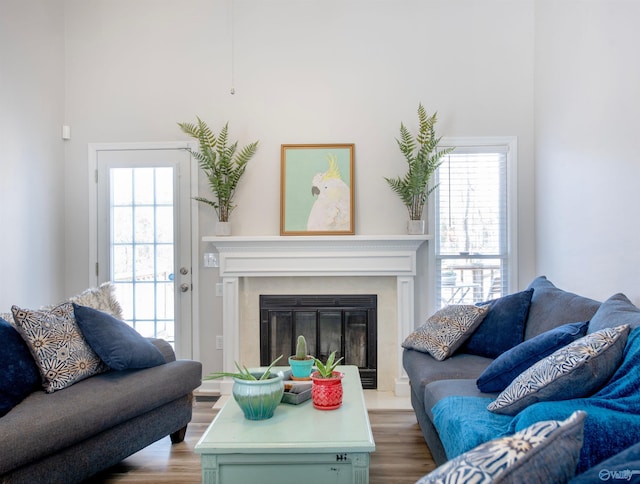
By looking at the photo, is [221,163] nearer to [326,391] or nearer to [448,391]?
[326,391]

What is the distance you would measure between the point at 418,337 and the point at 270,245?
4.92 ft

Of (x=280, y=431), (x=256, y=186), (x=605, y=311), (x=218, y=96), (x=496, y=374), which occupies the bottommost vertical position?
(x=280, y=431)

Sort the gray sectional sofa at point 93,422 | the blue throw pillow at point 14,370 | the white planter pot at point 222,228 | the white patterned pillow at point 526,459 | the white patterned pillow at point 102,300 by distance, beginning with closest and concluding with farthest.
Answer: the white patterned pillow at point 526,459 < the gray sectional sofa at point 93,422 < the blue throw pillow at point 14,370 < the white patterned pillow at point 102,300 < the white planter pot at point 222,228

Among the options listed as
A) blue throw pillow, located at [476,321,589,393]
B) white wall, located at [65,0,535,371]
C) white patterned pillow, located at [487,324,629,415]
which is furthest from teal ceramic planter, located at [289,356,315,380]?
white wall, located at [65,0,535,371]

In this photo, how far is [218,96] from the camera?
413cm

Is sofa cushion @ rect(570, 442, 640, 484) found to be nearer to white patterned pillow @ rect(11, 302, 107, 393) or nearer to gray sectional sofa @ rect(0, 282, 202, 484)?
gray sectional sofa @ rect(0, 282, 202, 484)

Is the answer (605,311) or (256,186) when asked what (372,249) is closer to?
(256,186)

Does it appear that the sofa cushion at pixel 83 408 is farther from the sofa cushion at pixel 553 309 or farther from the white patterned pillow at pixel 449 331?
the sofa cushion at pixel 553 309

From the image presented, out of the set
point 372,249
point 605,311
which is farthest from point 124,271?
point 605,311

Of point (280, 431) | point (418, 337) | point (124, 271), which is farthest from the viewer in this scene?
point (124, 271)

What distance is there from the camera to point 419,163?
3.80 meters

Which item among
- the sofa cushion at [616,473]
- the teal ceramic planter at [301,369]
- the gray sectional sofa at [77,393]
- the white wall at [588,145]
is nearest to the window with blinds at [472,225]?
the white wall at [588,145]

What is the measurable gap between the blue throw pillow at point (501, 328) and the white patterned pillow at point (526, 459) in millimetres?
1949

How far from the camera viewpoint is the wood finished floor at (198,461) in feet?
8.18
